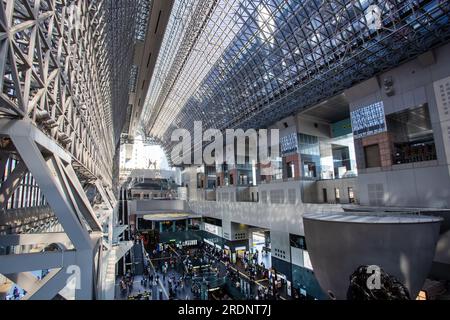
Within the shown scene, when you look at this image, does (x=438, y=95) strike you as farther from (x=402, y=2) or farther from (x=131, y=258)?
(x=131, y=258)

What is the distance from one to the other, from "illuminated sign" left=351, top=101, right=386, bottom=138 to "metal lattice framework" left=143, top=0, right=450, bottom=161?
2958mm

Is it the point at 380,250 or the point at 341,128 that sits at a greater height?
the point at 341,128

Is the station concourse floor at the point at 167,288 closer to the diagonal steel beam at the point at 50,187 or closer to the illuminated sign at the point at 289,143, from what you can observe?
the illuminated sign at the point at 289,143

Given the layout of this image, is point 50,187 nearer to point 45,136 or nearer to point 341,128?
point 45,136

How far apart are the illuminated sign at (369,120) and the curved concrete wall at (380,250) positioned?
11332 mm

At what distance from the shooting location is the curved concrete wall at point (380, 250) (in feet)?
42.8

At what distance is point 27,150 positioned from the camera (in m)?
4.94

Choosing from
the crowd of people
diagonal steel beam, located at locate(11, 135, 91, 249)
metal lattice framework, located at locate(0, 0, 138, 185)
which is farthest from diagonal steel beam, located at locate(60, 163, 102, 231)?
the crowd of people

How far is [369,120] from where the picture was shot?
23656mm

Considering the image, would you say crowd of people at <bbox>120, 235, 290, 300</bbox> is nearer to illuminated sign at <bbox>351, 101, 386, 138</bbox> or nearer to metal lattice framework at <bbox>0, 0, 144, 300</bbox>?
metal lattice framework at <bbox>0, 0, 144, 300</bbox>

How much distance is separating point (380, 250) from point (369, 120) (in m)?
14.2

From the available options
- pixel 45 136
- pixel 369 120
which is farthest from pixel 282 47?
pixel 45 136

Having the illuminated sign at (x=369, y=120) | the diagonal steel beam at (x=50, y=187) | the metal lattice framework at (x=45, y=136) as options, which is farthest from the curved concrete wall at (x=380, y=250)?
the diagonal steel beam at (x=50, y=187)
